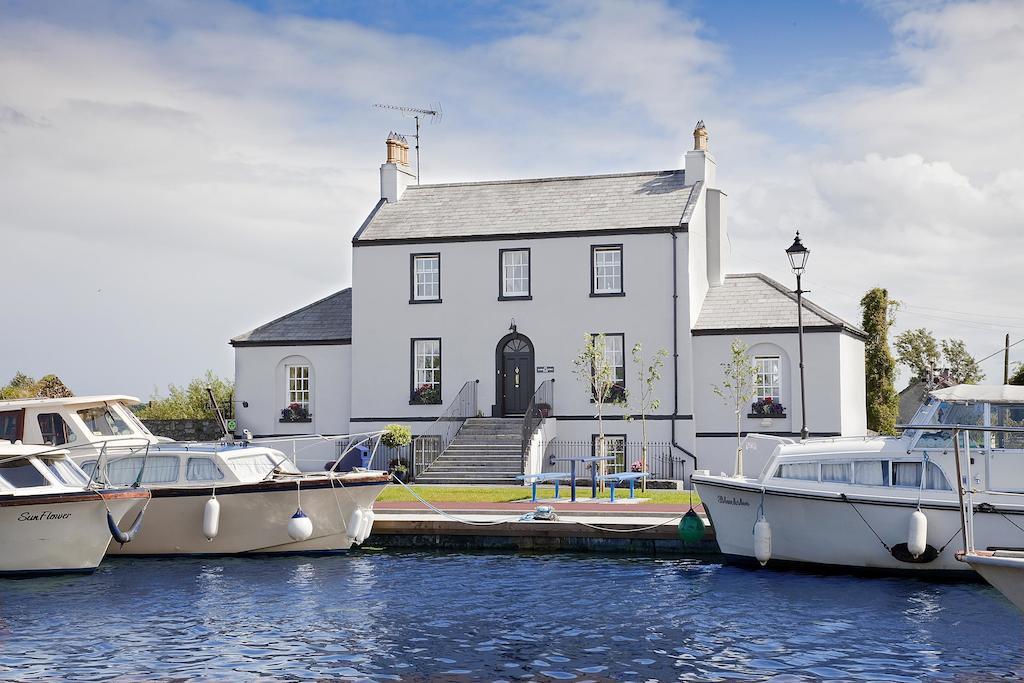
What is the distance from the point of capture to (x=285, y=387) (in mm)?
40594

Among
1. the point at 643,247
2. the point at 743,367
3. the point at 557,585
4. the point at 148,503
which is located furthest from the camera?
the point at 643,247

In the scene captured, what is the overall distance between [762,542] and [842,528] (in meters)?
1.47

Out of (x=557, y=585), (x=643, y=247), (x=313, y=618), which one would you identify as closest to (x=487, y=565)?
(x=557, y=585)

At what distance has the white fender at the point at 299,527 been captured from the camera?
23.7 m

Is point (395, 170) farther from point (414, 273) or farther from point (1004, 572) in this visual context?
point (1004, 572)

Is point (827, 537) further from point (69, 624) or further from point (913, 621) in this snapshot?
point (69, 624)

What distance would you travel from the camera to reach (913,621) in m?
17.7

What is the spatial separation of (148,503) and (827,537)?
44.3ft

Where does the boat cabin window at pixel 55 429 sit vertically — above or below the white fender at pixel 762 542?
above

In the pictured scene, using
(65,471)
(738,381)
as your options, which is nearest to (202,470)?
(65,471)

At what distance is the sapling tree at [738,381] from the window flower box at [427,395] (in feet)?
30.0

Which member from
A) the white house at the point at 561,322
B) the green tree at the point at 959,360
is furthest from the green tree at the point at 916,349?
the white house at the point at 561,322

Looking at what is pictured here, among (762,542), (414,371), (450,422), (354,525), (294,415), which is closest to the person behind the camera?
(762,542)

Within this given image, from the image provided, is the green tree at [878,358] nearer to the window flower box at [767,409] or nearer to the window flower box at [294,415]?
the window flower box at [767,409]
